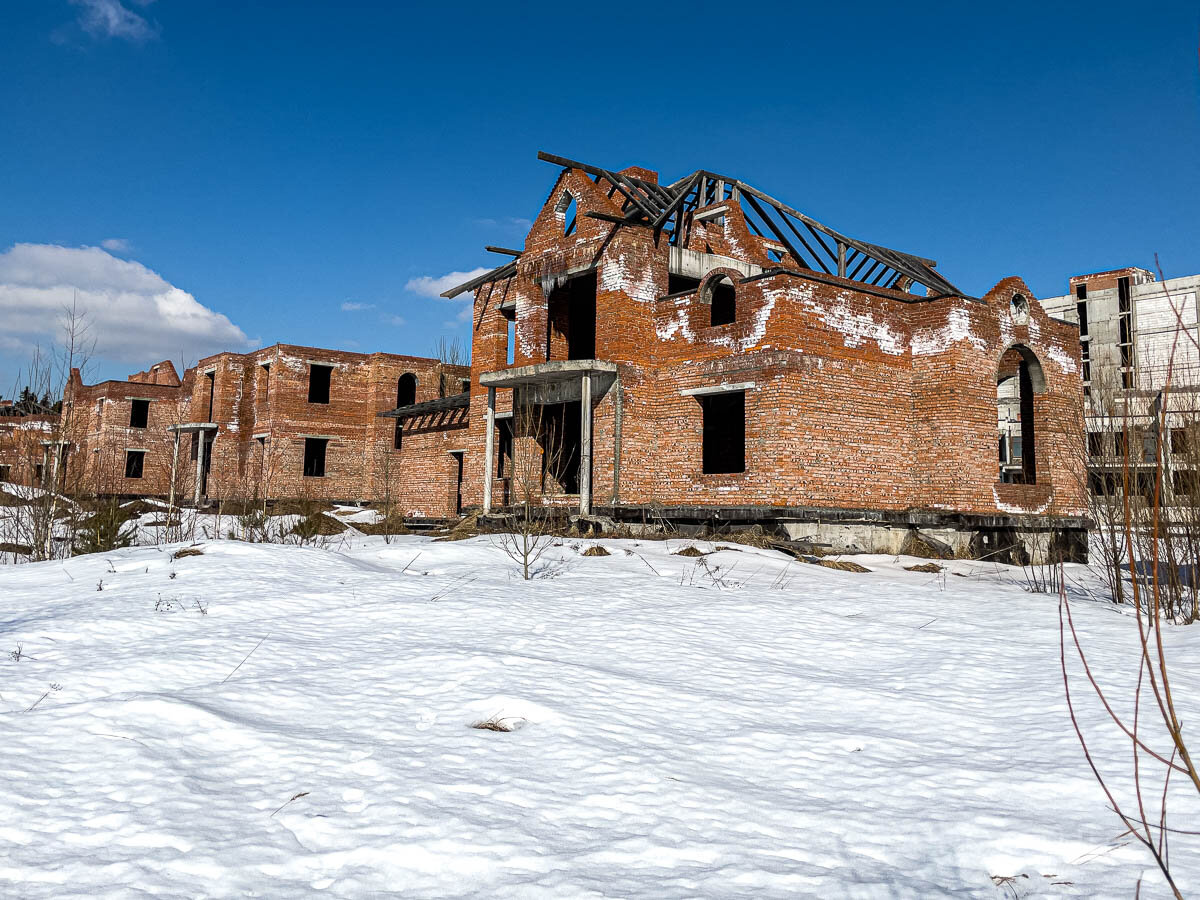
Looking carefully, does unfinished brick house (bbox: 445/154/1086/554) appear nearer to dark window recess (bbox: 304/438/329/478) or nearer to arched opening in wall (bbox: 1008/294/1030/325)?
arched opening in wall (bbox: 1008/294/1030/325)

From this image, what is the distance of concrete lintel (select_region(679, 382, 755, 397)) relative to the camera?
49.1 ft

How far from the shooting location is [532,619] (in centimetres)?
635

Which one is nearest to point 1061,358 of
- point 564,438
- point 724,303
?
point 724,303

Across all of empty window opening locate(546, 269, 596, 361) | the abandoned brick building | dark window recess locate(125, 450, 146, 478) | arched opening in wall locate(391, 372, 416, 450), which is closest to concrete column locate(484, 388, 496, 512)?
the abandoned brick building

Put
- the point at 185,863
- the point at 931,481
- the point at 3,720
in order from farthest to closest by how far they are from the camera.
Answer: the point at 931,481 < the point at 3,720 < the point at 185,863

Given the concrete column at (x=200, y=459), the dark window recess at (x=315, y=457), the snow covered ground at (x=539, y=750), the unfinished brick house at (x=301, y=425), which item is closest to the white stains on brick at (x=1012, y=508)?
the snow covered ground at (x=539, y=750)

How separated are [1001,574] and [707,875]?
34.3ft

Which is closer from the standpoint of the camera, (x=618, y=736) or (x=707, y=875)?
(x=707, y=875)

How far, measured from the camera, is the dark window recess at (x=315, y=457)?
31078 mm

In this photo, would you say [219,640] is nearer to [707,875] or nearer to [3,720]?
[3,720]

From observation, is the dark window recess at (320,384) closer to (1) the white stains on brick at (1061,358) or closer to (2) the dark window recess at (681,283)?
(2) the dark window recess at (681,283)

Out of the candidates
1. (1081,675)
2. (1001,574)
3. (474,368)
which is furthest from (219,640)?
(474,368)

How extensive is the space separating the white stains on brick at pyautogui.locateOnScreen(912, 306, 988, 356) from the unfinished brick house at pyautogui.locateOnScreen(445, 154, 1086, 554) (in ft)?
0.12

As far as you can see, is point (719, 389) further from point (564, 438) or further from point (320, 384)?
point (320, 384)
